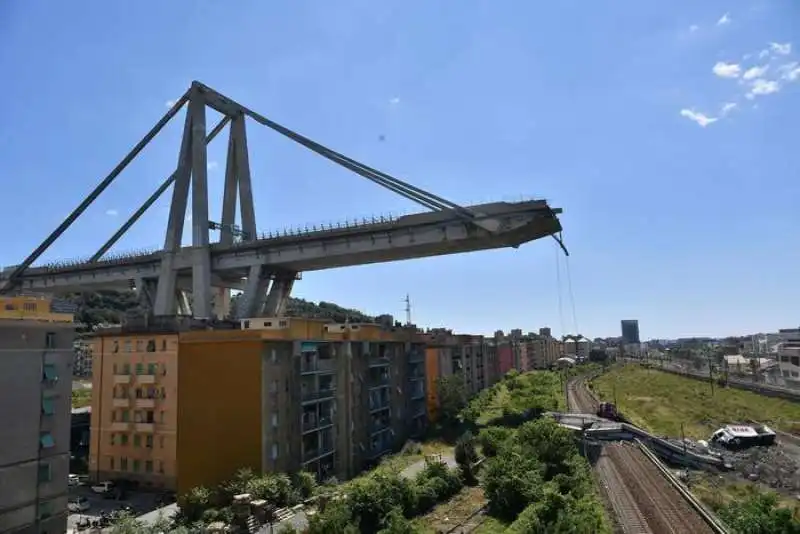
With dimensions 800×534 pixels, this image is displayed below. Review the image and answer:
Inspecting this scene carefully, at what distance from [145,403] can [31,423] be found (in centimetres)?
1368

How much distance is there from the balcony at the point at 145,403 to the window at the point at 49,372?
1280 cm

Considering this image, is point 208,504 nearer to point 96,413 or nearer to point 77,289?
point 96,413

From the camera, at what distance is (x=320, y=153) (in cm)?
5194

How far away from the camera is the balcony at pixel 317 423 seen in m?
31.5

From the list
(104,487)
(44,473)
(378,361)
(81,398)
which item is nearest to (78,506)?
(104,487)

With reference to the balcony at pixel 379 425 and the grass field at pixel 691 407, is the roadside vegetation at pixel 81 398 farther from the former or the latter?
the grass field at pixel 691 407

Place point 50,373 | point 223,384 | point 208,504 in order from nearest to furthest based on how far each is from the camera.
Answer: point 50,373
point 208,504
point 223,384

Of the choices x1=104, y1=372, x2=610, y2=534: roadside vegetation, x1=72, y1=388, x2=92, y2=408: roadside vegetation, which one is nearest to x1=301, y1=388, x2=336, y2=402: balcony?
x1=104, y1=372, x2=610, y2=534: roadside vegetation

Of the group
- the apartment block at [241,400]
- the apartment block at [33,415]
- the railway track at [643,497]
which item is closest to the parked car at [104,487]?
the apartment block at [241,400]

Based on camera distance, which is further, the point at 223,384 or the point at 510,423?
the point at 510,423

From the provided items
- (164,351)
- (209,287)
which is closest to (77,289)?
(209,287)

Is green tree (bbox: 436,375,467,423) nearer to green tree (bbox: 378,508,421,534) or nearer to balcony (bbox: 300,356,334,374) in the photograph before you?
balcony (bbox: 300,356,334,374)

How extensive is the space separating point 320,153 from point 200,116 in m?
13.7

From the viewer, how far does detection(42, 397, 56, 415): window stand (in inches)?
829
